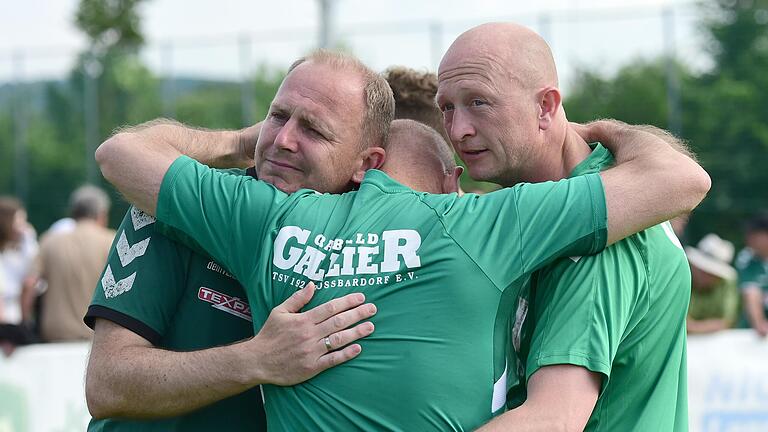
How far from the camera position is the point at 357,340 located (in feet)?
9.06

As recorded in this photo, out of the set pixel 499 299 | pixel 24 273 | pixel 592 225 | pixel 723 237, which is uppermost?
pixel 592 225

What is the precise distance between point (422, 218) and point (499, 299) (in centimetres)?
29

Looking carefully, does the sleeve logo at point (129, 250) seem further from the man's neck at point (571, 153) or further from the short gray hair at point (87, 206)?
the short gray hair at point (87, 206)

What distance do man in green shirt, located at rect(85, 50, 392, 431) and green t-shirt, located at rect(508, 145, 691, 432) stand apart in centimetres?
50

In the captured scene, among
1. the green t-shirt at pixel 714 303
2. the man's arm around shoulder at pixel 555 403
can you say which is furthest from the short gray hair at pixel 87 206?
the man's arm around shoulder at pixel 555 403

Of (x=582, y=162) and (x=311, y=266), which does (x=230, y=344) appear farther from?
(x=582, y=162)

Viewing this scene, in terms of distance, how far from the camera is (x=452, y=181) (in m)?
3.18

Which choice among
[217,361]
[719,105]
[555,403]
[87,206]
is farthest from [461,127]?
[719,105]

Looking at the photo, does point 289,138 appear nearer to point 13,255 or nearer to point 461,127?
point 461,127

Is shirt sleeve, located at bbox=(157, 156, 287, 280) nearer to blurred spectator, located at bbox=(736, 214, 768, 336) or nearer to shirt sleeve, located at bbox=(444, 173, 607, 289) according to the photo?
shirt sleeve, located at bbox=(444, 173, 607, 289)

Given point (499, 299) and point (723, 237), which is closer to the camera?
point (499, 299)

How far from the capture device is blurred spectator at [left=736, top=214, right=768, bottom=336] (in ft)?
31.7

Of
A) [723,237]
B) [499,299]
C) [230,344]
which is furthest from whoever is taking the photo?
[723,237]

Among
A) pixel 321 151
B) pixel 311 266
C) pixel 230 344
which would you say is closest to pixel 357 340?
pixel 311 266
